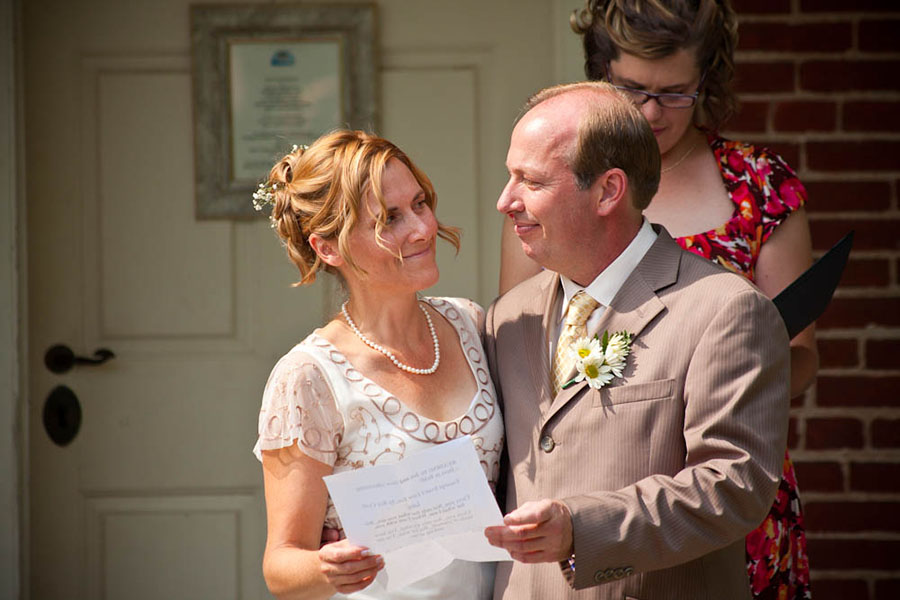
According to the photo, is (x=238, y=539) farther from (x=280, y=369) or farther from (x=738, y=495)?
(x=738, y=495)

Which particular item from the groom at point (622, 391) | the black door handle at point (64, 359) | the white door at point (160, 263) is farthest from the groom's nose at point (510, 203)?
the black door handle at point (64, 359)

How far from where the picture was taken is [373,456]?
7.41 feet

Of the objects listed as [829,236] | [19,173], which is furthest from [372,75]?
[829,236]

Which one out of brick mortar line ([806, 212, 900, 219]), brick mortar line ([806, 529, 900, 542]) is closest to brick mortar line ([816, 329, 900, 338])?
brick mortar line ([806, 212, 900, 219])

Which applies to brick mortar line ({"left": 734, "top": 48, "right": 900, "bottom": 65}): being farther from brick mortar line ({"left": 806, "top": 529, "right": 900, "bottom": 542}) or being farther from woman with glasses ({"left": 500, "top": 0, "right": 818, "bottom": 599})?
brick mortar line ({"left": 806, "top": 529, "right": 900, "bottom": 542})

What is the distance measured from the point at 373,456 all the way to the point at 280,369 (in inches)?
Result: 10.5

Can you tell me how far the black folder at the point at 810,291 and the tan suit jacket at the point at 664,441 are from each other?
25 centimetres

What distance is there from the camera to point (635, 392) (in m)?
2.14

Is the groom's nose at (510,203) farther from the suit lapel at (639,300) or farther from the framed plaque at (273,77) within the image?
the framed plaque at (273,77)

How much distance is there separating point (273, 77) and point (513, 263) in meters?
1.56

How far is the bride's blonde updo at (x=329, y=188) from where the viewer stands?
2.31 metres

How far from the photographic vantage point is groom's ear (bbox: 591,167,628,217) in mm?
2246

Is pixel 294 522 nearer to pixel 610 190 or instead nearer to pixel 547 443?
pixel 547 443

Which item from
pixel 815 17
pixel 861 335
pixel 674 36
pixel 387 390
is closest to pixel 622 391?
pixel 387 390
